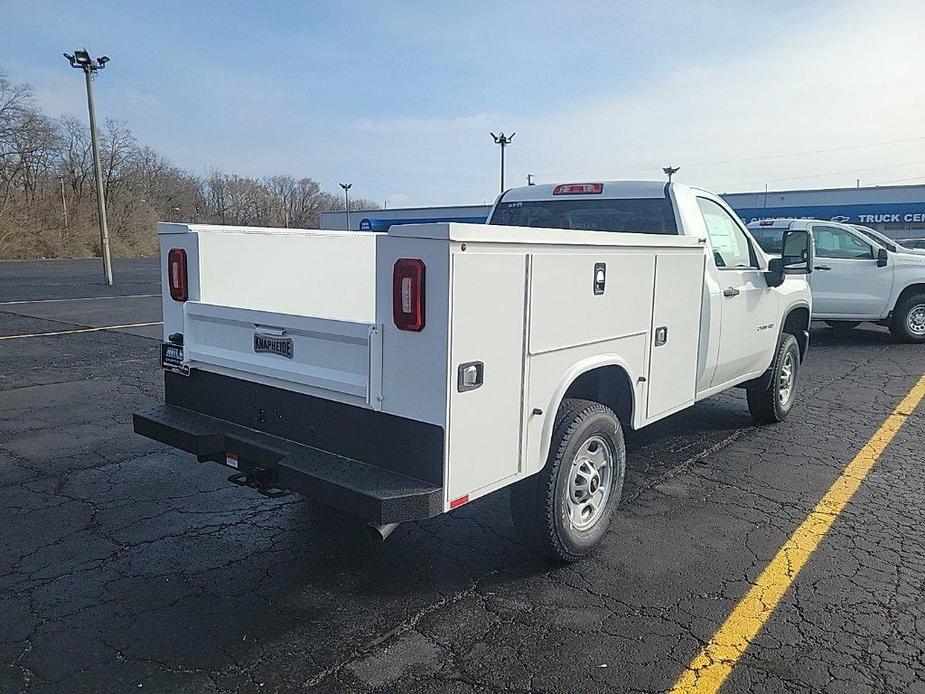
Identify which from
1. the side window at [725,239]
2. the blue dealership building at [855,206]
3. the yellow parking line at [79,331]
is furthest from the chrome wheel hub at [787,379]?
the blue dealership building at [855,206]

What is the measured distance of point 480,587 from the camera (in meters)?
3.66

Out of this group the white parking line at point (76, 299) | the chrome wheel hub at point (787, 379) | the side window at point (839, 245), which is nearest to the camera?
the chrome wheel hub at point (787, 379)

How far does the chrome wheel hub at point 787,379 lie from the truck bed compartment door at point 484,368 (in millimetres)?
4503

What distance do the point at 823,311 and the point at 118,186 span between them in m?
63.8

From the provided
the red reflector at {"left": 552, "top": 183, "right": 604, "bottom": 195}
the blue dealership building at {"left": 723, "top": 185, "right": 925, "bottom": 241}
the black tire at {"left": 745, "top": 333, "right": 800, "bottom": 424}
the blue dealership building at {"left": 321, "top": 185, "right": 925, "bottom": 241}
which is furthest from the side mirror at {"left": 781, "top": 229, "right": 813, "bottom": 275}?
the blue dealership building at {"left": 723, "top": 185, "right": 925, "bottom": 241}

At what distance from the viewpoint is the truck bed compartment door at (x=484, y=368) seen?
2881 millimetres

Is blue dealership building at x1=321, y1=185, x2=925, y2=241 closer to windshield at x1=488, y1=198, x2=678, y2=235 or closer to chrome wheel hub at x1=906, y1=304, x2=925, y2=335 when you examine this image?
chrome wheel hub at x1=906, y1=304, x2=925, y2=335

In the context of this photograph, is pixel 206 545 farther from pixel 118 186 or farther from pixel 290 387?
pixel 118 186

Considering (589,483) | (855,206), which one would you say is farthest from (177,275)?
(855,206)

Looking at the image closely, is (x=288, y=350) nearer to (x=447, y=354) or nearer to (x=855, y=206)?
(x=447, y=354)

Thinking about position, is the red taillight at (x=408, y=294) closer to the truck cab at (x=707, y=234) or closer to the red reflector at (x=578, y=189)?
the truck cab at (x=707, y=234)

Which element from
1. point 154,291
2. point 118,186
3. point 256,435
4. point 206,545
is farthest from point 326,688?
point 118,186

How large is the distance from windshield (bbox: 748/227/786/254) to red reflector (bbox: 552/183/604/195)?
7.56m

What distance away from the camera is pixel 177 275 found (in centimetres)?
398
